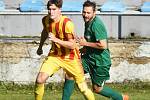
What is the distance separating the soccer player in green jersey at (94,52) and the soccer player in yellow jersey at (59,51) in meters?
0.22

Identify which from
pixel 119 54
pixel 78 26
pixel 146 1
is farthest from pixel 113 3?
pixel 119 54

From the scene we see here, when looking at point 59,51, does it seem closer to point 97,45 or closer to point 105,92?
point 97,45

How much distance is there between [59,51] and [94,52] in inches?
24.0

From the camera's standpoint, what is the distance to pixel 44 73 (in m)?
7.38

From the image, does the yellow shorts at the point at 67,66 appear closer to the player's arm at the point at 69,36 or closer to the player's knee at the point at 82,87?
the player's knee at the point at 82,87

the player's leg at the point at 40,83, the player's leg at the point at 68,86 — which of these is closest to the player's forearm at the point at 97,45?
the player's leg at the point at 68,86

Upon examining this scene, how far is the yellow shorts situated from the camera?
24.8 ft

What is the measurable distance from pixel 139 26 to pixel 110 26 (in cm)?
126

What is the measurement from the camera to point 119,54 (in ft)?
35.4

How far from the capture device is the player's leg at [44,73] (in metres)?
7.28

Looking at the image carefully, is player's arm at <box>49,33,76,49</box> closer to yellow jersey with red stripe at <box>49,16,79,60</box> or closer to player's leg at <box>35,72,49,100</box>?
yellow jersey with red stripe at <box>49,16,79,60</box>

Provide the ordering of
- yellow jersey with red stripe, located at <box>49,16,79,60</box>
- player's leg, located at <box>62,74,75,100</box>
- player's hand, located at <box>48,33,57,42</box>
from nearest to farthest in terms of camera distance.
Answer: player's hand, located at <box>48,33,57,42</box> < yellow jersey with red stripe, located at <box>49,16,79,60</box> < player's leg, located at <box>62,74,75,100</box>

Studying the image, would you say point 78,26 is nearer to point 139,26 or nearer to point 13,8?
point 139,26

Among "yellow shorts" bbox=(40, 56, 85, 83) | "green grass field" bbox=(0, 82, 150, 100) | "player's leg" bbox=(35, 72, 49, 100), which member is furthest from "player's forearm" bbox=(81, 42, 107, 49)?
"green grass field" bbox=(0, 82, 150, 100)
